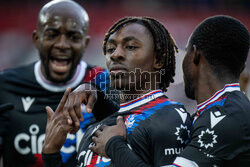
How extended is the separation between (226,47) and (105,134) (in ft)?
2.63

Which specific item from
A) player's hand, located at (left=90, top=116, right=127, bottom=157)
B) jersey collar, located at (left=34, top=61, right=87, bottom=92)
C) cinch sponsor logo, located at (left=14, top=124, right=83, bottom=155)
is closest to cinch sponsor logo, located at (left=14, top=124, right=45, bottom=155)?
cinch sponsor logo, located at (left=14, top=124, right=83, bottom=155)

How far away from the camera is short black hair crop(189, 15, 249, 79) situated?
1.93m

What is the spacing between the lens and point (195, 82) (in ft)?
6.83

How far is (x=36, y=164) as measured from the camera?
350cm

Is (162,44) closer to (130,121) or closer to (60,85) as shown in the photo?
(130,121)

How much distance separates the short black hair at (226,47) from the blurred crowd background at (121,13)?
6.69m

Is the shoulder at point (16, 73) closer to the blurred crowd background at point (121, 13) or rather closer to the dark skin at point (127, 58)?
the dark skin at point (127, 58)

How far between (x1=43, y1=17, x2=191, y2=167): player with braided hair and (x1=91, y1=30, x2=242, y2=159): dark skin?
47mm

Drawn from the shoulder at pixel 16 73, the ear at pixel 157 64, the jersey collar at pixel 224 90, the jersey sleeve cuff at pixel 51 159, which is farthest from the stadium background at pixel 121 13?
the jersey collar at pixel 224 90

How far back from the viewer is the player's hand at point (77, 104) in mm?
2051

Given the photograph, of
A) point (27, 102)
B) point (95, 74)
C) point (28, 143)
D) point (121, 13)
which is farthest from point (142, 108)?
point (121, 13)

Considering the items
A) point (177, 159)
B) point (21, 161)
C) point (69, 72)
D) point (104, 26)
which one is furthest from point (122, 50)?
point (104, 26)

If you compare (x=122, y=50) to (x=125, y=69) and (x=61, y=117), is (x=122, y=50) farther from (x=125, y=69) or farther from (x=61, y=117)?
(x=61, y=117)

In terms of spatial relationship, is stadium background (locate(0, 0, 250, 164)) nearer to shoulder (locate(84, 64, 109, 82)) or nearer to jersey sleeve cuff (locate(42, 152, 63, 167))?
shoulder (locate(84, 64, 109, 82))
